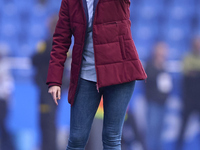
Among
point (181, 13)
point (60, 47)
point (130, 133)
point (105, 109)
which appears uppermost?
point (60, 47)

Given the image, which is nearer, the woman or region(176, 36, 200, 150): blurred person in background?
the woman

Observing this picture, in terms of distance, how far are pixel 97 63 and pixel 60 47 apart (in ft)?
1.01

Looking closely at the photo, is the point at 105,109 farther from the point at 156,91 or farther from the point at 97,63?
the point at 156,91

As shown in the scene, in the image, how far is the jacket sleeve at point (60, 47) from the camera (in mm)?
2152

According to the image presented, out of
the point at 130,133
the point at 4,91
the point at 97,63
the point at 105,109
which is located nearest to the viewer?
the point at 97,63

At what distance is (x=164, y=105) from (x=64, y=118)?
115 centimetres

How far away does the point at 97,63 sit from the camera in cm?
201

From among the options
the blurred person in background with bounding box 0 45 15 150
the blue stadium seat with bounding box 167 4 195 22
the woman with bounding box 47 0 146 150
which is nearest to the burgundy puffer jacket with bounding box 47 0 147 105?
the woman with bounding box 47 0 146 150

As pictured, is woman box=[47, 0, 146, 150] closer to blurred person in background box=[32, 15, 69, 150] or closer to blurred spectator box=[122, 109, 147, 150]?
blurred person in background box=[32, 15, 69, 150]

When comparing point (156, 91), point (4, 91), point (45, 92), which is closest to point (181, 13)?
point (156, 91)

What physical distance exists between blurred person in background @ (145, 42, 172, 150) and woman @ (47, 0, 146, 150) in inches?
80.0

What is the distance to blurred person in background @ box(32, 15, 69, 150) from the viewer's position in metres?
3.98

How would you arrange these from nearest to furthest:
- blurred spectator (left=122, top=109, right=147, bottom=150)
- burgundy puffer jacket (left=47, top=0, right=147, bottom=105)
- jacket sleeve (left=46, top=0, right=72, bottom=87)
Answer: burgundy puffer jacket (left=47, top=0, right=147, bottom=105) < jacket sleeve (left=46, top=0, right=72, bottom=87) < blurred spectator (left=122, top=109, right=147, bottom=150)

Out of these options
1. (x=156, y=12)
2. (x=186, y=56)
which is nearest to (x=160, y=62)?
(x=186, y=56)
